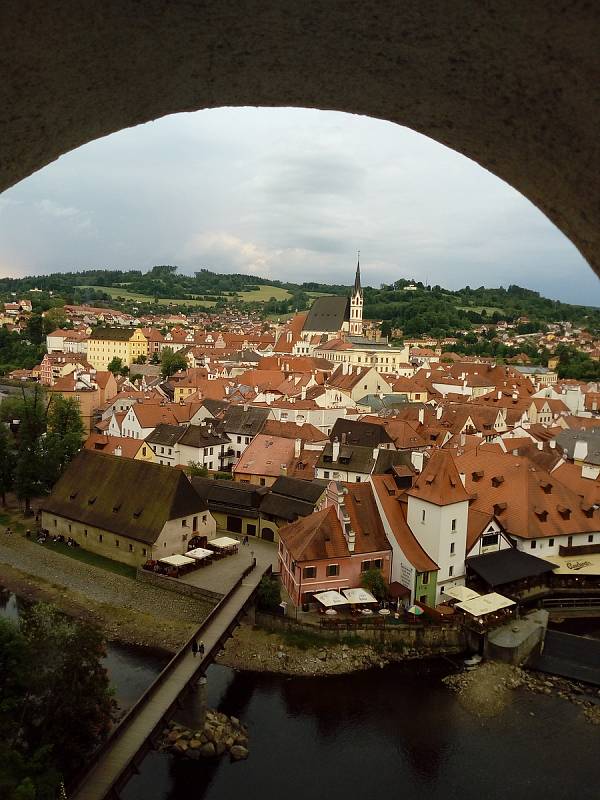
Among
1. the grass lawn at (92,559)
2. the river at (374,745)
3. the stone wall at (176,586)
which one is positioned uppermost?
the stone wall at (176,586)

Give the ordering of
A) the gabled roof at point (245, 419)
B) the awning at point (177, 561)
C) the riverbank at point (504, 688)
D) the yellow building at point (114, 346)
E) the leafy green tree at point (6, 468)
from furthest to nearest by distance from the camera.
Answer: the yellow building at point (114, 346) → the gabled roof at point (245, 419) → the leafy green tree at point (6, 468) → the awning at point (177, 561) → the riverbank at point (504, 688)

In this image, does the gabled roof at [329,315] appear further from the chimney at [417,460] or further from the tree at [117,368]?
the chimney at [417,460]

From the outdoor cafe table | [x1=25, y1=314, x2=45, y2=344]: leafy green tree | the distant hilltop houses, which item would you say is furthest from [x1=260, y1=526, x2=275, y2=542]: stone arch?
[x1=25, y1=314, x2=45, y2=344]: leafy green tree

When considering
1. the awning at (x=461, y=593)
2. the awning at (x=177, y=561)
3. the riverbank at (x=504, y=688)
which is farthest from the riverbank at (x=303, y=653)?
the awning at (x=177, y=561)

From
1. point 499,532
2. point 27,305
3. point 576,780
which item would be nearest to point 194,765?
point 576,780

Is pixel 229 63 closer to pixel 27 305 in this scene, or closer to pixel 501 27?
pixel 501 27

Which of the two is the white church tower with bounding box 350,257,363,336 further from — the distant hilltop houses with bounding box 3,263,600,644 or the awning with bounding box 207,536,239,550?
the awning with bounding box 207,536,239,550

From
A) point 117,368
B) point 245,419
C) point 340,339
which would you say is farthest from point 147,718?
point 340,339
